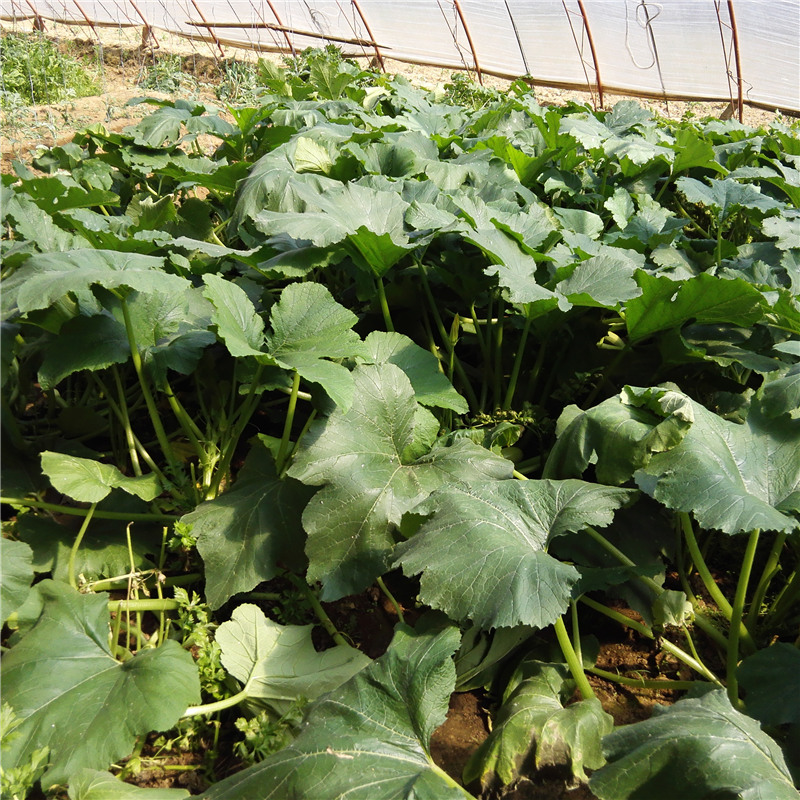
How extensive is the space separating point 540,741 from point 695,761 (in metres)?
0.35

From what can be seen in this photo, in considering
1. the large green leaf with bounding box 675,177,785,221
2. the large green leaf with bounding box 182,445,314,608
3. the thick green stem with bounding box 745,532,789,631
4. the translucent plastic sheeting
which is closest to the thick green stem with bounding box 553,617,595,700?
the thick green stem with bounding box 745,532,789,631

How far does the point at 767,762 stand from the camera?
1.09m

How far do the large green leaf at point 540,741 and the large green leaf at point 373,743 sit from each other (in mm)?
184

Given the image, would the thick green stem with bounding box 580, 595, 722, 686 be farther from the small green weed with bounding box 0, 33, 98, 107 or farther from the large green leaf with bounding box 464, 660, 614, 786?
the small green weed with bounding box 0, 33, 98, 107

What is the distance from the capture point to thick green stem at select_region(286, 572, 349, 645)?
5.79ft

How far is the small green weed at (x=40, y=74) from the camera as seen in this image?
30.9 feet

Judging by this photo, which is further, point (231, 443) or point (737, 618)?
point (231, 443)

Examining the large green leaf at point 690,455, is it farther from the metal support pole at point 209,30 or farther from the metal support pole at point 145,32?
the metal support pole at point 209,30

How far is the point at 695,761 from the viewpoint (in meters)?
1.08

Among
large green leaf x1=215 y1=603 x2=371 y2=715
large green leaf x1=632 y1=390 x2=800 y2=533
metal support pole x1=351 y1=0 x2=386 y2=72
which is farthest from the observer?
metal support pole x1=351 y1=0 x2=386 y2=72

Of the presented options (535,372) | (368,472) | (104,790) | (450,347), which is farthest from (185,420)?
(535,372)

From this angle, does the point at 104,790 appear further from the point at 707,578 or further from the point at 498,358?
the point at 498,358

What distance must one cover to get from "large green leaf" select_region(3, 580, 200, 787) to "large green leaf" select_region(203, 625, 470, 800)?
19 centimetres

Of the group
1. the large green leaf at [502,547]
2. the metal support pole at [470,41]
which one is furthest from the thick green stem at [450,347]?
the metal support pole at [470,41]
